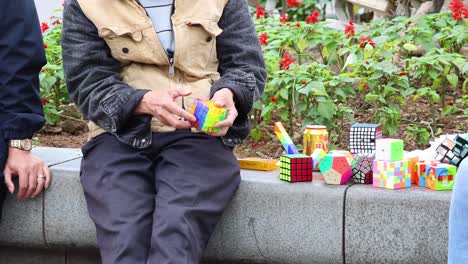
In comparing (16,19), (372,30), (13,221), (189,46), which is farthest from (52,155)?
(372,30)

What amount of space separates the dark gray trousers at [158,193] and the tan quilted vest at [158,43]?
110 mm

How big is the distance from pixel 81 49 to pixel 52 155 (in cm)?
73

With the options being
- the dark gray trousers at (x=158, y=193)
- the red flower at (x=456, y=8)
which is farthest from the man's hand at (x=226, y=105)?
the red flower at (x=456, y=8)

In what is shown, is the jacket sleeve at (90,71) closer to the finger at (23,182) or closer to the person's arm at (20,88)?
the person's arm at (20,88)

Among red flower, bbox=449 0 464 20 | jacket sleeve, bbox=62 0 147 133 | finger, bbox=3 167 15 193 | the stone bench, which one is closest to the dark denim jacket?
jacket sleeve, bbox=62 0 147 133

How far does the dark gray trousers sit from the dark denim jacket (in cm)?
7

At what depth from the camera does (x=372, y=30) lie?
16.7ft

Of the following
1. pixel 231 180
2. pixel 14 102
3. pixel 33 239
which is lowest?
pixel 33 239

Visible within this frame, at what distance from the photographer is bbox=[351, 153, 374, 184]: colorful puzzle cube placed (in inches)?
126

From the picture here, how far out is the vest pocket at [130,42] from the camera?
3154 mm

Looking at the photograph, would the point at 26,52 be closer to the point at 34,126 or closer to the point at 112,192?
the point at 34,126

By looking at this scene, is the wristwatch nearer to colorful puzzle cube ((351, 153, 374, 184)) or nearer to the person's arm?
the person's arm

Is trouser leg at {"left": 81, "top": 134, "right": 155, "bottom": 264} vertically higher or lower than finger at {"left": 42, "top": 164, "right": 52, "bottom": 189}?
higher

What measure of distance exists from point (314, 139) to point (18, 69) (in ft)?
3.65
